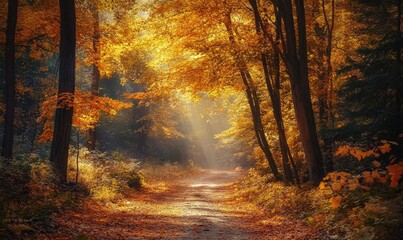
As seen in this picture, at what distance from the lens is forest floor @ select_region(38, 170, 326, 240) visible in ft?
27.0

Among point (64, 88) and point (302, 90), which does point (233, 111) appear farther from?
point (64, 88)

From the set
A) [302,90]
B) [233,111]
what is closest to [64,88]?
[302,90]

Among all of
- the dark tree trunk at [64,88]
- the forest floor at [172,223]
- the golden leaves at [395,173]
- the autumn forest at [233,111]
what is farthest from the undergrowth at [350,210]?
the dark tree trunk at [64,88]

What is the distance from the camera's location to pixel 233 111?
2100 centimetres

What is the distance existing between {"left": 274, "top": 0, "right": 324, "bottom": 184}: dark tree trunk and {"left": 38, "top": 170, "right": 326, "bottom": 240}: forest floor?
2151 mm

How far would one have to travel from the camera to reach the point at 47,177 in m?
10.9

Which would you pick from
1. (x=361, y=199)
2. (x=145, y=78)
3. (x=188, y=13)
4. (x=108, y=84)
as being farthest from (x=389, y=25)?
(x=108, y=84)

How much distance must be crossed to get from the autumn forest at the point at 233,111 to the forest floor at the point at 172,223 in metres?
0.05

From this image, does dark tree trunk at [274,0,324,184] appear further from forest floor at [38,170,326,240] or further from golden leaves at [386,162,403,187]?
golden leaves at [386,162,403,187]

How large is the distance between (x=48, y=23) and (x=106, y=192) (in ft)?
25.8

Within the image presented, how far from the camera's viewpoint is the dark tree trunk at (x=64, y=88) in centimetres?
1215

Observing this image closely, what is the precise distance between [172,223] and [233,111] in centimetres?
1177

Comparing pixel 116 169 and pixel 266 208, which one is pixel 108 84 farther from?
pixel 266 208

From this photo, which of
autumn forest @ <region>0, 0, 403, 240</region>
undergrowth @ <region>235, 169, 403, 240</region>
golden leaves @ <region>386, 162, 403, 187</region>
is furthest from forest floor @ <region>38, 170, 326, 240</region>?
golden leaves @ <region>386, 162, 403, 187</region>
